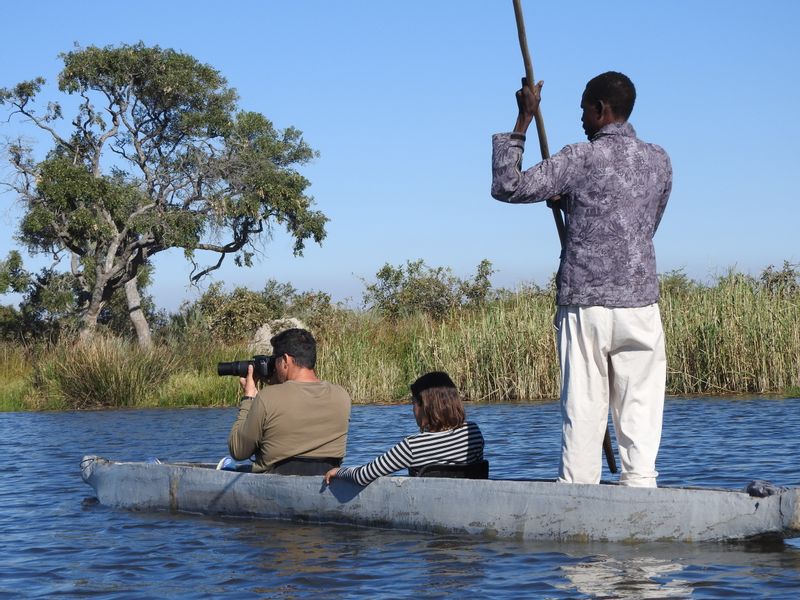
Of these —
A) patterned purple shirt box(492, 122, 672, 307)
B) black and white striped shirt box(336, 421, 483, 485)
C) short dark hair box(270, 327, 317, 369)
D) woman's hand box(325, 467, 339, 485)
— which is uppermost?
patterned purple shirt box(492, 122, 672, 307)

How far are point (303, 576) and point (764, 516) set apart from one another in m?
2.46

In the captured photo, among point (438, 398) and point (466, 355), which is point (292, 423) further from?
point (466, 355)

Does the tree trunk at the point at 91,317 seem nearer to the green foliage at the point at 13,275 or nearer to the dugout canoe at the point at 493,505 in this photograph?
the green foliage at the point at 13,275

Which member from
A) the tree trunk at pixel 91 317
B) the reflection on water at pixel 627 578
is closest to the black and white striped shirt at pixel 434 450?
the reflection on water at pixel 627 578

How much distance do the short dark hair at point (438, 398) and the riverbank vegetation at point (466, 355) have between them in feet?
31.5

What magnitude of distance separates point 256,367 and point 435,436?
141 cm

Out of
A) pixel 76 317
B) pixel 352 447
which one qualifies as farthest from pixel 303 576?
pixel 76 317

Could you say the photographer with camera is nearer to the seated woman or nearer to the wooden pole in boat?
the seated woman

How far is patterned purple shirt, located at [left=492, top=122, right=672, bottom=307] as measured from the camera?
573 centimetres

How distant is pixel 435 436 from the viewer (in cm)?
694

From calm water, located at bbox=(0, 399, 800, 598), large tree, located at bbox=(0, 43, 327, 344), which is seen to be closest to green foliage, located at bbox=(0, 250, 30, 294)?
large tree, located at bbox=(0, 43, 327, 344)

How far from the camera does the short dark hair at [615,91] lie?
582 cm

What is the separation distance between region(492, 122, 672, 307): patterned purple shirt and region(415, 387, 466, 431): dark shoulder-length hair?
124 cm

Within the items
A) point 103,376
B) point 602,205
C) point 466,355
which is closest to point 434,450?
point 602,205
